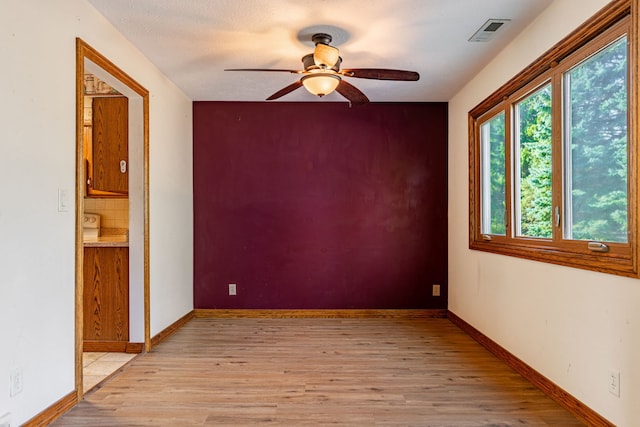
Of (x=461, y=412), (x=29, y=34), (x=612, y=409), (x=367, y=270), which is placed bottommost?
(x=461, y=412)

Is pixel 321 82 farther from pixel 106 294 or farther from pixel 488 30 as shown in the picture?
pixel 106 294

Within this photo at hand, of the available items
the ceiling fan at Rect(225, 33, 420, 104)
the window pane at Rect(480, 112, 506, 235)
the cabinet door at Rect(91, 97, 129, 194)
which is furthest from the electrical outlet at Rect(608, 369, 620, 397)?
the cabinet door at Rect(91, 97, 129, 194)

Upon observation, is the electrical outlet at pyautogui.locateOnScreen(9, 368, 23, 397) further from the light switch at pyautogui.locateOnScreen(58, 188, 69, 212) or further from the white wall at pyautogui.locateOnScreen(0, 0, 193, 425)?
the light switch at pyautogui.locateOnScreen(58, 188, 69, 212)

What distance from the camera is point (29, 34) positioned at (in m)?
2.05

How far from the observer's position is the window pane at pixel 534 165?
277cm

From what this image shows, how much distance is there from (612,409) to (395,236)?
9.30 ft

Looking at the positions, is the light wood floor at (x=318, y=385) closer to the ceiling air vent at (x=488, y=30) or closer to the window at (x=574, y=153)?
the window at (x=574, y=153)

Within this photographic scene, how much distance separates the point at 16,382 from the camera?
1966mm

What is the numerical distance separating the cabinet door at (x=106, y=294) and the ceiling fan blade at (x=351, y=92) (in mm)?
2145

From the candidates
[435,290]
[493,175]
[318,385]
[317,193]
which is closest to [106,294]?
[318,385]

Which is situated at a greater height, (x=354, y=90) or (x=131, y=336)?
(x=354, y=90)

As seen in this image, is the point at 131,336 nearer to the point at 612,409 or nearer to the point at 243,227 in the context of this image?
the point at 243,227

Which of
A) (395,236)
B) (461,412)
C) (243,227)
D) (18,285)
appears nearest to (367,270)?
(395,236)

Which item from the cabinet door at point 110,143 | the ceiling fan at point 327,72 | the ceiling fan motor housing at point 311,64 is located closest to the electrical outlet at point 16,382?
the cabinet door at point 110,143
